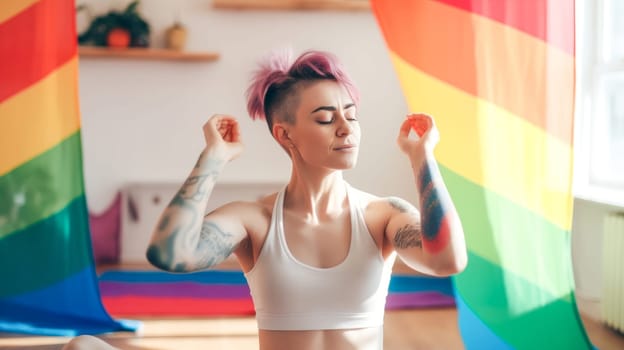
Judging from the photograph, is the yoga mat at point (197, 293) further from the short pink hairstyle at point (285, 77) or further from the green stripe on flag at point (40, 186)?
the short pink hairstyle at point (285, 77)

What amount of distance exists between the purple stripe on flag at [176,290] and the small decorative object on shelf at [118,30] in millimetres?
1609

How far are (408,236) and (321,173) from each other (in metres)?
0.23

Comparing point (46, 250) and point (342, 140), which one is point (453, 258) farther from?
point (46, 250)

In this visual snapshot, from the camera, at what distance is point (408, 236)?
1.28 metres

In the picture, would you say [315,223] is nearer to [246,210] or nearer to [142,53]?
[246,210]

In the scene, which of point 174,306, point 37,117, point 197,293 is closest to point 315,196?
point 37,117

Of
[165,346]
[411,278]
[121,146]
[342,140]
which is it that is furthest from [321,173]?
[121,146]

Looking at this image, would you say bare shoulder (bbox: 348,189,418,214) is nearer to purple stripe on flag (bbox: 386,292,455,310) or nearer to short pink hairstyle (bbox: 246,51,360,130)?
short pink hairstyle (bbox: 246,51,360,130)

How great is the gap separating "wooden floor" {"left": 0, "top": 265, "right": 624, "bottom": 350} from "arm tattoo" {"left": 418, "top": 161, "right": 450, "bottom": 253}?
1.61 metres

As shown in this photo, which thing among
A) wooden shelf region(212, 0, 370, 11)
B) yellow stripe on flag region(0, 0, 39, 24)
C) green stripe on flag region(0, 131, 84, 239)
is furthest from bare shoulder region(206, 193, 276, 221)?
wooden shelf region(212, 0, 370, 11)

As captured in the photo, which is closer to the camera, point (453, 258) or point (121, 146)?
point (453, 258)

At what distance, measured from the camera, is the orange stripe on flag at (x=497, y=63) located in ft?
6.64

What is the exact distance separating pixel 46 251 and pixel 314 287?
5.74ft

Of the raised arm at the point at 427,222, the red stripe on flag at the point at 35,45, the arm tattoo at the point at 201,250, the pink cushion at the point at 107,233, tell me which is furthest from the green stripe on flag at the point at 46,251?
the pink cushion at the point at 107,233
